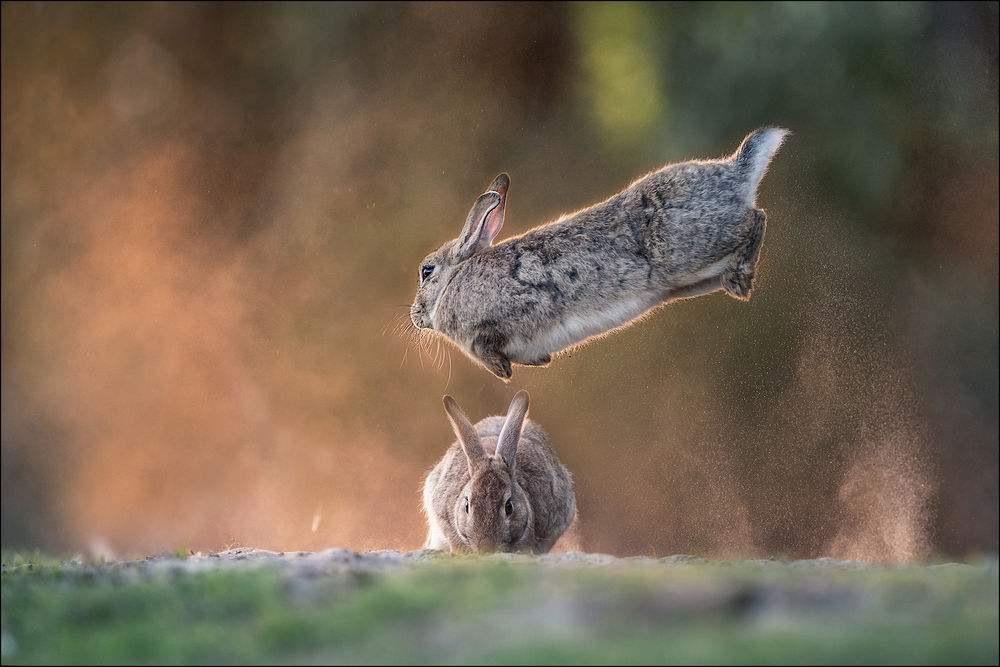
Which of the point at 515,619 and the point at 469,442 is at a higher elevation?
the point at 469,442

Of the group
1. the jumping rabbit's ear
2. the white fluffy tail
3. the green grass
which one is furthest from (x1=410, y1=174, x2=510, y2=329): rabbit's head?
the green grass

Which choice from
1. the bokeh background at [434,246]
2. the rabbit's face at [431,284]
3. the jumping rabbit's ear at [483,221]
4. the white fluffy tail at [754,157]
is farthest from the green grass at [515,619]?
the bokeh background at [434,246]

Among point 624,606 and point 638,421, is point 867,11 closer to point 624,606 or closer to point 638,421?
point 638,421

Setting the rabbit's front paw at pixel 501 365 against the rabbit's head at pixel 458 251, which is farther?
the rabbit's head at pixel 458 251

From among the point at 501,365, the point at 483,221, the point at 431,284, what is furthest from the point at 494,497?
the point at 483,221

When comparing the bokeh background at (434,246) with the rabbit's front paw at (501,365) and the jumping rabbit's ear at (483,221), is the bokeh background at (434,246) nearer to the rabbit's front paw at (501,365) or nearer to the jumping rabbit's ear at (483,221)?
the jumping rabbit's ear at (483,221)

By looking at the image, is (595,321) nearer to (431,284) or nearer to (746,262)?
(746,262)

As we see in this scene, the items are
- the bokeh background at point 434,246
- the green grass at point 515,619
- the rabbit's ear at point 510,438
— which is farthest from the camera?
the bokeh background at point 434,246
